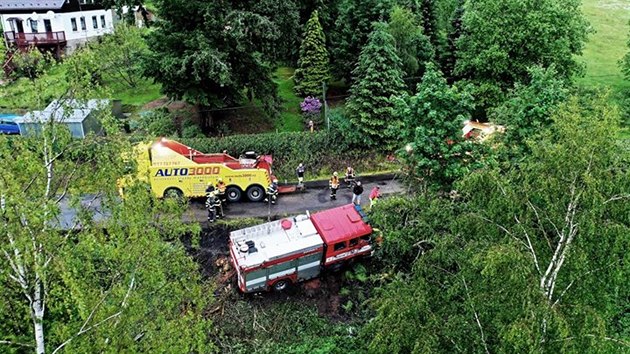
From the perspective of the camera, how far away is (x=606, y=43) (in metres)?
48.8

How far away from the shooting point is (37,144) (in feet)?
34.2

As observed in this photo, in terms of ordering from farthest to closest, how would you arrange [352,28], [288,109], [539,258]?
1. [288,109]
2. [352,28]
3. [539,258]

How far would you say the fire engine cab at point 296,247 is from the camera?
18.6 m

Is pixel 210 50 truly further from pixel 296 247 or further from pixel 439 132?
pixel 439 132

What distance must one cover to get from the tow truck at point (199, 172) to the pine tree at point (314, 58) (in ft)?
31.4

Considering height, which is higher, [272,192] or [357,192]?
[357,192]

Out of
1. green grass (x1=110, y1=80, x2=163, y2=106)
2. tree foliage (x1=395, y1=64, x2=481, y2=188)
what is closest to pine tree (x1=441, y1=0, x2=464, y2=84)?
tree foliage (x1=395, y1=64, x2=481, y2=188)

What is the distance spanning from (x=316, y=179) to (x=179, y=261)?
1488cm

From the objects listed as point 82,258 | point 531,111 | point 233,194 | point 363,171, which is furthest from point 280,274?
point 531,111

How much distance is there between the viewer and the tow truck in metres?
22.5

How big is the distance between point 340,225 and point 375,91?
872 cm

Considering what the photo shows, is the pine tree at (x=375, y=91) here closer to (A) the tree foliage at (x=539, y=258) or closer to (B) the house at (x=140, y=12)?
(B) the house at (x=140, y=12)

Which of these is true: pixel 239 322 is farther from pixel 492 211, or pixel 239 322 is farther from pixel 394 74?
pixel 394 74

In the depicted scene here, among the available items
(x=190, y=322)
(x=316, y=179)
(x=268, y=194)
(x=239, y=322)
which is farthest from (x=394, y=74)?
(x=190, y=322)
